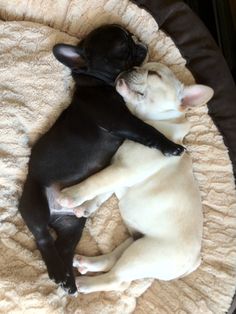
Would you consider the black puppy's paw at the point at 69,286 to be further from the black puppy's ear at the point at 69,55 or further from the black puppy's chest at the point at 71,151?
the black puppy's ear at the point at 69,55

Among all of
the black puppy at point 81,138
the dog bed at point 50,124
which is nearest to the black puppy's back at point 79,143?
the black puppy at point 81,138

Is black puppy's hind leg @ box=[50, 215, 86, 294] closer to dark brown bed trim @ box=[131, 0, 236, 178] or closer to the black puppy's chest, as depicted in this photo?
the black puppy's chest

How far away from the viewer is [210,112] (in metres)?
2.18

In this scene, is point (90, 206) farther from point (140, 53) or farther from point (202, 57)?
point (202, 57)

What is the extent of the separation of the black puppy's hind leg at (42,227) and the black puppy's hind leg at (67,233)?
53 millimetres

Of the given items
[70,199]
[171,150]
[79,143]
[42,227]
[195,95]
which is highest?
[195,95]

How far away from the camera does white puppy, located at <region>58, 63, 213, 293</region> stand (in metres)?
1.94

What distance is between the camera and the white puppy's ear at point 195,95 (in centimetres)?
203

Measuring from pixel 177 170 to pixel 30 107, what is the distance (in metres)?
0.61

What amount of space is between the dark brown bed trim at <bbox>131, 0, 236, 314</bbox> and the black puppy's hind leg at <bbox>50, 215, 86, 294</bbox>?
26.4 inches

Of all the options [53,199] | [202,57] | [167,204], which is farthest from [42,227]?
[202,57]

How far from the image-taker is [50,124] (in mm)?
2096

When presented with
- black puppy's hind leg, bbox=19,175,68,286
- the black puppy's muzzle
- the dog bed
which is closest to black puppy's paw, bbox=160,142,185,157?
the dog bed

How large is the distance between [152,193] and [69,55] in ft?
1.98
